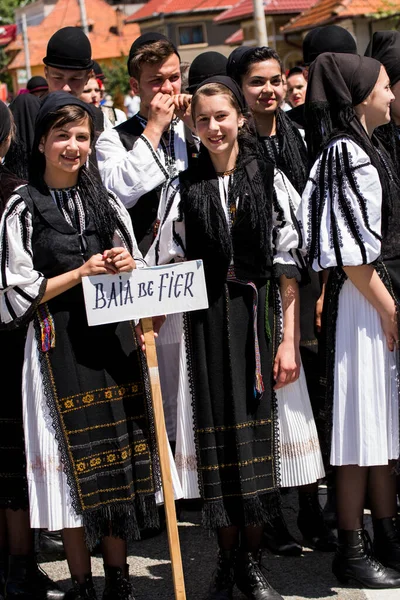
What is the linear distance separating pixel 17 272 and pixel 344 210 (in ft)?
4.22

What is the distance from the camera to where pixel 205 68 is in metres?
5.31

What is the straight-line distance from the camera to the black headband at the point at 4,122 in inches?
165


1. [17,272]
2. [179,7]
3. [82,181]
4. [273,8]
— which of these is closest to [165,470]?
[17,272]

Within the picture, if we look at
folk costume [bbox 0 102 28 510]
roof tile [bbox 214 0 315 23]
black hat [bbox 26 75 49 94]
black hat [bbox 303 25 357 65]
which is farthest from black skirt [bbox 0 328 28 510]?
roof tile [bbox 214 0 315 23]

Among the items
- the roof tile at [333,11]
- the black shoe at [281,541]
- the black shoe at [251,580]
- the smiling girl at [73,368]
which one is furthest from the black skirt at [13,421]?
the roof tile at [333,11]

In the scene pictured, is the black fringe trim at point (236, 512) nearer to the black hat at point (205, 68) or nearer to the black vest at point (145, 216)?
the black vest at point (145, 216)

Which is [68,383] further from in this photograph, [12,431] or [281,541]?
[281,541]

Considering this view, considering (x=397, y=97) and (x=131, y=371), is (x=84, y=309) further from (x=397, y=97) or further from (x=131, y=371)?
(x=397, y=97)

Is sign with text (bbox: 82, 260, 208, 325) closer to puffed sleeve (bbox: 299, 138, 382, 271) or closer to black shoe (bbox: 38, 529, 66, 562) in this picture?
puffed sleeve (bbox: 299, 138, 382, 271)

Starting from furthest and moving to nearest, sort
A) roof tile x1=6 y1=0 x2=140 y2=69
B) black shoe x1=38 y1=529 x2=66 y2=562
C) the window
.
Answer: roof tile x1=6 y1=0 x2=140 y2=69, the window, black shoe x1=38 y1=529 x2=66 y2=562

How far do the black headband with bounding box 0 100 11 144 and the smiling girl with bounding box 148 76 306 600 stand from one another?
78 cm

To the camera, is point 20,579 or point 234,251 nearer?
point 234,251

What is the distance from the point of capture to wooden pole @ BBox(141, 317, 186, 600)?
3730mm

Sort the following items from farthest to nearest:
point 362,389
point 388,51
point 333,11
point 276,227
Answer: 1. point 333,11
2. point 388,51
3. point 276,227
4. point 362,389
